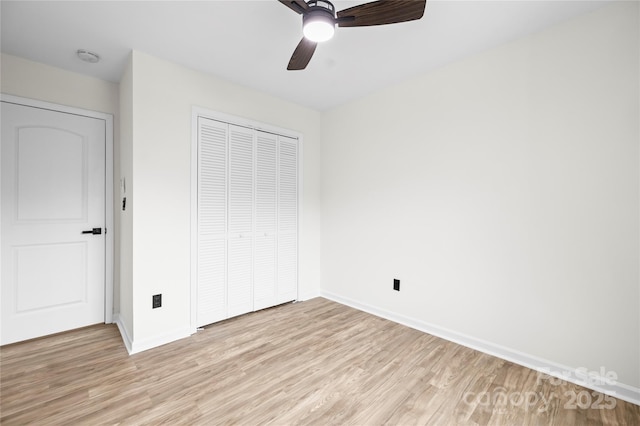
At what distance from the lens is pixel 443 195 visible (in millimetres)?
2637

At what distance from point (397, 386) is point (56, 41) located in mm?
3603

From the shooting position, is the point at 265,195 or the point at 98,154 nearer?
the point at 98,154

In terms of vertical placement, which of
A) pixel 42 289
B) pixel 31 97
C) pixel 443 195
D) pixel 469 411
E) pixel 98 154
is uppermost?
pixel 31 97

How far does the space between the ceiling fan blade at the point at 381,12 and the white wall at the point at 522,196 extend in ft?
4.09

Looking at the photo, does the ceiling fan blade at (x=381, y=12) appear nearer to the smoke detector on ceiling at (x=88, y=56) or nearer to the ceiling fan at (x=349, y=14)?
the ceiling fan at (x=349, y=14)

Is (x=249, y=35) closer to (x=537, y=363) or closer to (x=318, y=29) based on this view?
(x=318, y=29)

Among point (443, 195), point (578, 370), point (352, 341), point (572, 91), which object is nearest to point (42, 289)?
point (352, 341)

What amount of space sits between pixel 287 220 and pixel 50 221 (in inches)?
89.1

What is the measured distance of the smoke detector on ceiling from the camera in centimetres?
234

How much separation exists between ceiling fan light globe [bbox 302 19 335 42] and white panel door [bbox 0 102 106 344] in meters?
2.49

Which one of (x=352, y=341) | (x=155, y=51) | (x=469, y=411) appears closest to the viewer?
(x=469, y=411)

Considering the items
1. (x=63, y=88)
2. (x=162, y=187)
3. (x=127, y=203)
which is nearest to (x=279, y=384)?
(x=162, y=187)

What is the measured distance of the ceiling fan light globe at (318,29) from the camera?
1521mm

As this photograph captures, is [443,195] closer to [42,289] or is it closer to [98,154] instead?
[98,154]
